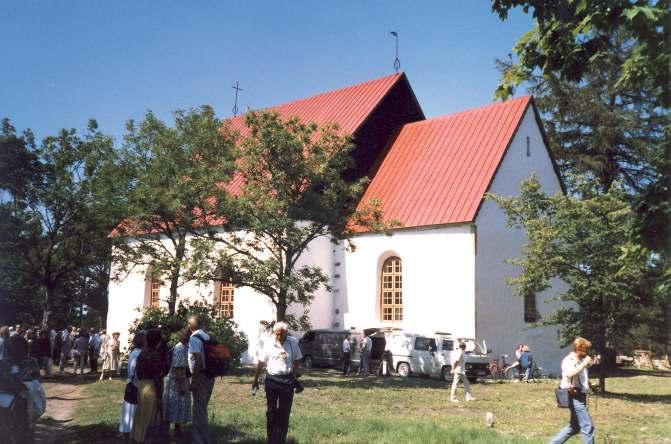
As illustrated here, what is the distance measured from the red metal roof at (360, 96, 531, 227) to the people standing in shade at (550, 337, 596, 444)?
16.1 m

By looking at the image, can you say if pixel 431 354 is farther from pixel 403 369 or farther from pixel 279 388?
pixel 279 388

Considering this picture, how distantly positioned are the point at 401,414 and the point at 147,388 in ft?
20.5

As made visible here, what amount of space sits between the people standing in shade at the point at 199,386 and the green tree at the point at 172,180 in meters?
11.1

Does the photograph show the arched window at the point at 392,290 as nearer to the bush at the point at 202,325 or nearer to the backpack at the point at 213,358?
the bush at the point at 202,325

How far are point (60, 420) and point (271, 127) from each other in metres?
10.8

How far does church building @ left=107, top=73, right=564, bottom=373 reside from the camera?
25641 mm

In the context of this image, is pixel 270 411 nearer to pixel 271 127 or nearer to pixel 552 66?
pixel 552 66

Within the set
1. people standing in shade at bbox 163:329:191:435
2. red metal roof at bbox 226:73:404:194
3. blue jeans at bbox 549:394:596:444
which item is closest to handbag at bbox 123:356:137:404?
people standing in shade at bbox 163:329:191:435

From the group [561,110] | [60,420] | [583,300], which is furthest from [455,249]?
[60,420]

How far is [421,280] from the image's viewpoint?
26766 millimetres

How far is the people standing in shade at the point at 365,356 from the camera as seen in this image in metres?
24.1

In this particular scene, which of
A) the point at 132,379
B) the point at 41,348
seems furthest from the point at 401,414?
the point at 41,348

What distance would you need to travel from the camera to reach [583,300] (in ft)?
61.7

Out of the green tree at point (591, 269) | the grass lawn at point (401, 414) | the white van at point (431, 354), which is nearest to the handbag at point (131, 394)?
the grass lawn at point (401, 414)
